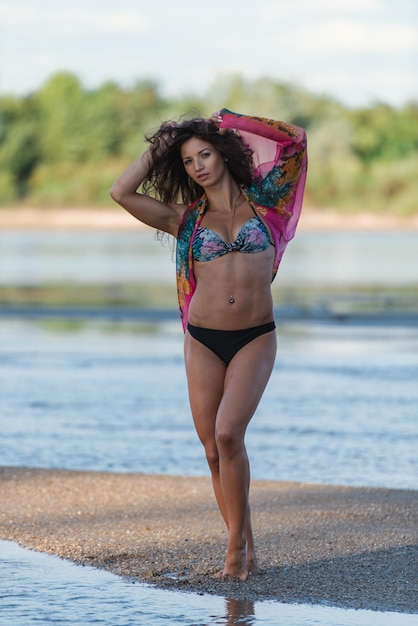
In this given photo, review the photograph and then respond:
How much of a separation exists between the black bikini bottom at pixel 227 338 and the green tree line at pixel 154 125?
86869mm

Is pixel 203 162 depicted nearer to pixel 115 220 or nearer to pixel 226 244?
pixel 226 244

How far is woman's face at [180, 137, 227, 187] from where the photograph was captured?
19.9 feet

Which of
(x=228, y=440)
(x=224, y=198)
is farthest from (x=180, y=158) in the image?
(x=228, y=440)

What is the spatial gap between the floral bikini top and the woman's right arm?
203 mm

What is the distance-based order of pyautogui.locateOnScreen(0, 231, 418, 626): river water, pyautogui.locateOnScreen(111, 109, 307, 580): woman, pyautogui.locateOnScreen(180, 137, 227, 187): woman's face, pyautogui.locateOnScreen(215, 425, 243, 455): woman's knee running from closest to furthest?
1. pyautogui.locateOnScreen(0, 231, 418, 626): river water
2. pyautogui.locateOnScreen(215, 425, 243, 455): woman's knee
3. pyautogui.locateOnScreen(111, 109, 307, 580): woman
4. pyautogui.locateOnScreen(180, 137, 227, 187): woman's face

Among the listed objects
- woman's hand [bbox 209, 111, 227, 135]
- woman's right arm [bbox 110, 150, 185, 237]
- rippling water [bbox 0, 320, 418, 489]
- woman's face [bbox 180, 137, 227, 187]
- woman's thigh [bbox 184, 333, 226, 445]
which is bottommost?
rippling water [bbox 0, 320, 418, 489]

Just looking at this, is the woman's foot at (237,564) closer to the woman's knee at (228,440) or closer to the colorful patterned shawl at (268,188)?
the woman's knee at (228,440)

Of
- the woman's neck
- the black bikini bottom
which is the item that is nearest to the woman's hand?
the woman's neck

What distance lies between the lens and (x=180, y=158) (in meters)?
6.22

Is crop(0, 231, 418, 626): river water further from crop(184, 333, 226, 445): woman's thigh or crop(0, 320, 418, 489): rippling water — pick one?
crop(184, 333, 226, 445): woman's thigh

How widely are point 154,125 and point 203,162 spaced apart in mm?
100166

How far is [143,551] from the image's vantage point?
21.9 ft

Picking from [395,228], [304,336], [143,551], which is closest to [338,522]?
[143,551]

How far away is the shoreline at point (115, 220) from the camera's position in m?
91.9
